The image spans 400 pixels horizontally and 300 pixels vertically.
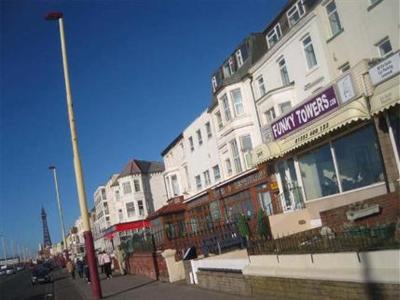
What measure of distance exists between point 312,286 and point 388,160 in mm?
7743

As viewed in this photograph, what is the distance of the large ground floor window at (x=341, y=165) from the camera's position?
17297 mm

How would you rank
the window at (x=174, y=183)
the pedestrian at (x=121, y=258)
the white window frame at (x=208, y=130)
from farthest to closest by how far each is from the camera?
the window at (x=174, y=183), the white window frame at (x=208, y=130), the pedestrian at (x=121, y=258)

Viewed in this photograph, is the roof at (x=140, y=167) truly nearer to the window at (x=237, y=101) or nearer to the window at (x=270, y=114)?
the window at (x=237, y=101)

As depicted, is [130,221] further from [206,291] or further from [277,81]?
[206,291]

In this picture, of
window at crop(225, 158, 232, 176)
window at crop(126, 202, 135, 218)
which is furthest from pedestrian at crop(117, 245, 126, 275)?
window at crop(126, 202, 135, 218)

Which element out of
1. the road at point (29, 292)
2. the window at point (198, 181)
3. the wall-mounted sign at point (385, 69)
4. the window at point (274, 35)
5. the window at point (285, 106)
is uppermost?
the window at point (274, 35)

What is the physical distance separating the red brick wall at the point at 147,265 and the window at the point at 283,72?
11.2 metres

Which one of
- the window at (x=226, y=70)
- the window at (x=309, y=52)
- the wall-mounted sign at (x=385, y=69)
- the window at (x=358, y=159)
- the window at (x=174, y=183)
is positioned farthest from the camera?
the window at (x=174, y=183)

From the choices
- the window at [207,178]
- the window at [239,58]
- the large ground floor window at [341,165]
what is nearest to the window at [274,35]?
the window at [239,58]

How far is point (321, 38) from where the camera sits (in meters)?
23.2

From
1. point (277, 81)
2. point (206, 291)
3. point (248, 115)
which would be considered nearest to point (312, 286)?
point (206, 291)

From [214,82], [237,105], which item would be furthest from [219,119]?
[214,82]

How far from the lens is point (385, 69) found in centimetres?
1512

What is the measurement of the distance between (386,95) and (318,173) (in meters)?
6.37
